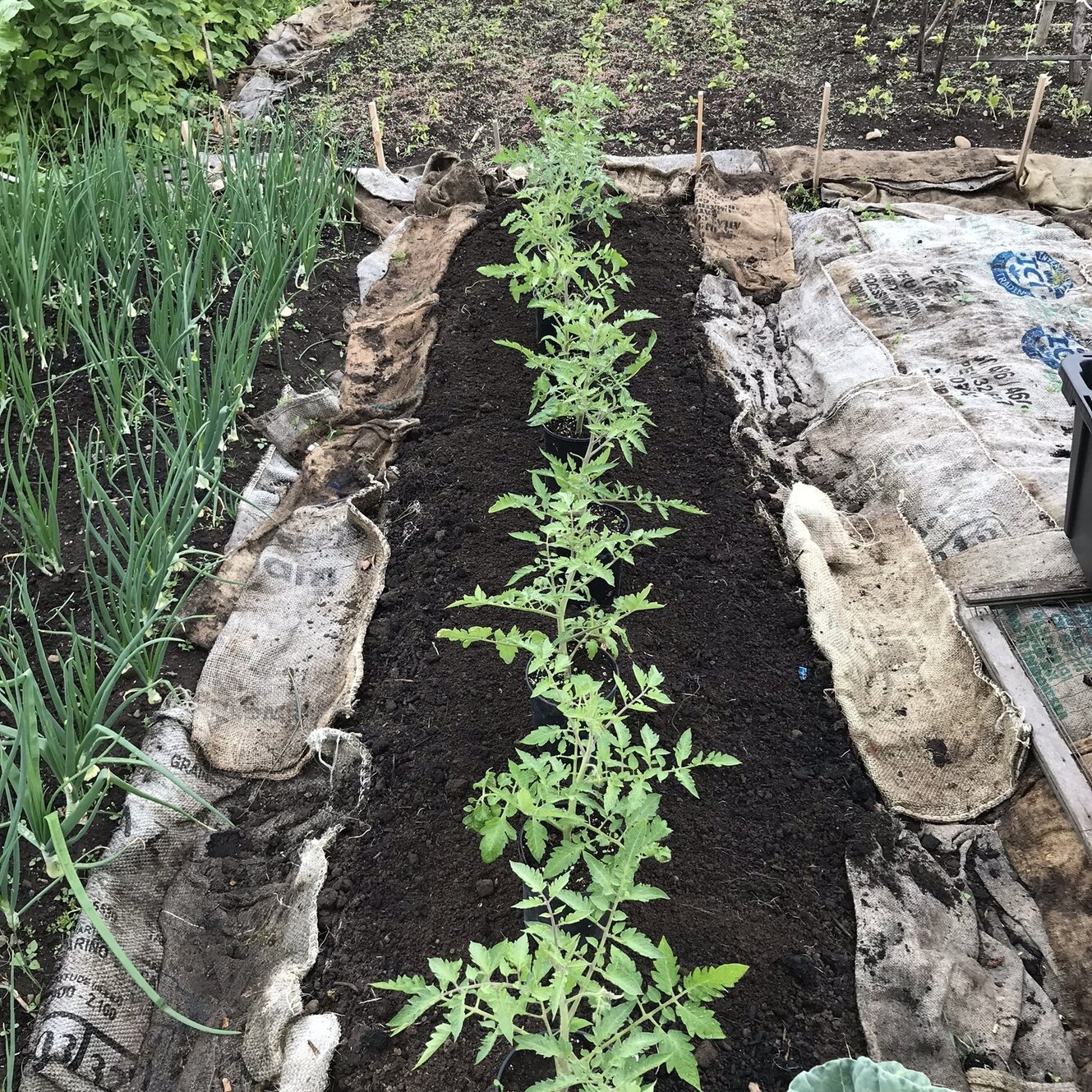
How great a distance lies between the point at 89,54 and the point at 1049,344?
198 inches

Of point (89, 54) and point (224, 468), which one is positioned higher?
point (89, 54)

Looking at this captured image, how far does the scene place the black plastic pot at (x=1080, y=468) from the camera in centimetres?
246

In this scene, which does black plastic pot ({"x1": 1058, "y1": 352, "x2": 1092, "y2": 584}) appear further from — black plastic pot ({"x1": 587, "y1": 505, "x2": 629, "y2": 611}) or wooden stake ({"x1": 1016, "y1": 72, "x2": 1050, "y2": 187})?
wooden stake ({"x1": 1016, "y1": 72, "x2": 1050, "y2": 187})

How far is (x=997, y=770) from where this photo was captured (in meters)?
2.25

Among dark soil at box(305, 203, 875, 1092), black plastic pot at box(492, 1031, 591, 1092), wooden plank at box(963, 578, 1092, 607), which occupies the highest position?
wooden plank at box(963, 578, 1092, 607)

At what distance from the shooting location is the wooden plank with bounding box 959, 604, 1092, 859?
2.09m

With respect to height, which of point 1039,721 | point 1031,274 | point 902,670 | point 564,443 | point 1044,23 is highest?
point 1044,23

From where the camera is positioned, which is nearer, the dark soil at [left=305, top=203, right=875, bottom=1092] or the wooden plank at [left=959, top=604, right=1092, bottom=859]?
the dark soil at [left=305, top=203, right=875, bottom=1092]

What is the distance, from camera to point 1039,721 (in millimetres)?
2271

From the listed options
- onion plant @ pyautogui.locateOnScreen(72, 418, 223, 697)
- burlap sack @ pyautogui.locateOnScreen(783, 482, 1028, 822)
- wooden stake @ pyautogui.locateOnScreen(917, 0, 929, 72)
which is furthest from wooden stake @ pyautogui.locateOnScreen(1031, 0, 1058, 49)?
onion plant @ pyautogui.locateOnScreen(72, 418, 223, 697)

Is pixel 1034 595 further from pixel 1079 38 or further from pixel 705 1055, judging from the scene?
pixel 1079 38

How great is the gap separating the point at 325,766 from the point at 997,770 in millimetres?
1543

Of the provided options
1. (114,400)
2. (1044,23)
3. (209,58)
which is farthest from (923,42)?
(114,400)

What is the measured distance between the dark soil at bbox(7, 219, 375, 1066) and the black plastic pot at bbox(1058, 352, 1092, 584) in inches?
85.8
